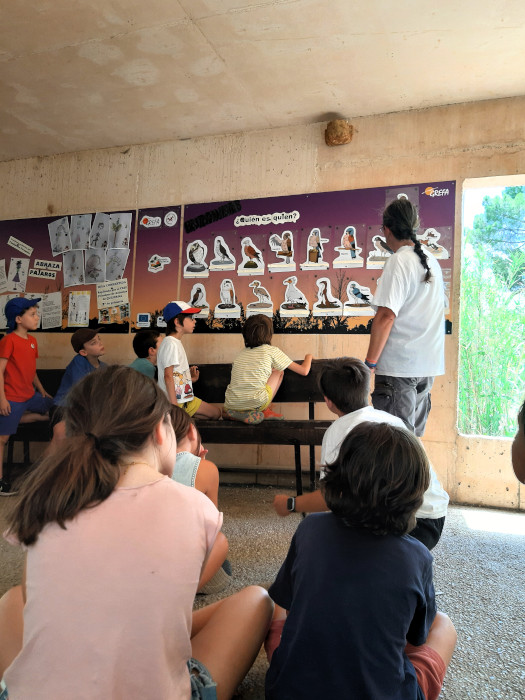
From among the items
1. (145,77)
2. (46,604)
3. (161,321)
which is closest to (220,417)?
(161,321)

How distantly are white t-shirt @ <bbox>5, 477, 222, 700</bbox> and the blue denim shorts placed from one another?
11 cm

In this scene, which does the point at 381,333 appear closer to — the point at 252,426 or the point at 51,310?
the point at 252,426

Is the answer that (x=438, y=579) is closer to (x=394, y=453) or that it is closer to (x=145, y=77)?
(x=394, y=453)

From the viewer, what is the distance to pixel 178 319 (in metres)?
4.36

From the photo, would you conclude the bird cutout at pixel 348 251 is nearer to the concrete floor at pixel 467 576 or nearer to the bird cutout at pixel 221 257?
the bird cutout at pixel 221 257

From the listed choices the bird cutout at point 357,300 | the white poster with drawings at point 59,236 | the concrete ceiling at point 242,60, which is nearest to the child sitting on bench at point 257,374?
the bird cutout at point 357,300

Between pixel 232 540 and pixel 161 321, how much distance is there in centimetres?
260

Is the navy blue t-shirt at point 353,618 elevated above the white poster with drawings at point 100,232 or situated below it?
below

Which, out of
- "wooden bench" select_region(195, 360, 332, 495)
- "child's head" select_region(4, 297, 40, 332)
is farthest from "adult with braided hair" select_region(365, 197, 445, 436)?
"child's head" select_region(4, 297, 40, 332)

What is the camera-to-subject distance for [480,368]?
5.35 meters

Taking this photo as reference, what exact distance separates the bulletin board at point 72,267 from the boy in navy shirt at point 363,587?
14.0 ft

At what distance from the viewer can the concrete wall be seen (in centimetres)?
A: 399

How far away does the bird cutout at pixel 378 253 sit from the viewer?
4320 mm

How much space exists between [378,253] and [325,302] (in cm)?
60
